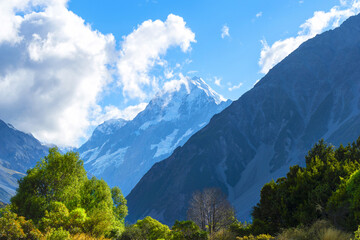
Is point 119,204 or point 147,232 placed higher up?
point 119,204

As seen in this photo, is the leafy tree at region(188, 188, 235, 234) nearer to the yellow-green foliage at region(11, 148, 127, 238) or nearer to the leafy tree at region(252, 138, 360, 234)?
the leafy tree at region(252, 138, 360, 234)

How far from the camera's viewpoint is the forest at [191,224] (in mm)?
18688

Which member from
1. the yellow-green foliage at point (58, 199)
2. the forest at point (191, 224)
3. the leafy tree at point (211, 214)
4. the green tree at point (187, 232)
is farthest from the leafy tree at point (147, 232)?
the leafy tree at point (211, 214)

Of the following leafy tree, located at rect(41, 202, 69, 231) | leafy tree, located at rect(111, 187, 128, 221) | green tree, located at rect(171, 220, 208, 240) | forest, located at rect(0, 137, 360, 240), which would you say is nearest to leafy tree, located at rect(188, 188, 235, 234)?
leafy tree, located at rect(111, 187, 128, 221)

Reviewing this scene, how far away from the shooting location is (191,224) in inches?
1374

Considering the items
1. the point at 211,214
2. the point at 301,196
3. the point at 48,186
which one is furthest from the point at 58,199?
the point at 211,214

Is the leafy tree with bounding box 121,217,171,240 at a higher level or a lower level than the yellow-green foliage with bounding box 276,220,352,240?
higher

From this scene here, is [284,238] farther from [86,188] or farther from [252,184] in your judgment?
[252,184]

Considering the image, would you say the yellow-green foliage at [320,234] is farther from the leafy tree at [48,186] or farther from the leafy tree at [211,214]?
the leafy tree at [211,214]

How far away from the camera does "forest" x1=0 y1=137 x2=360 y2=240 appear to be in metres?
18.7

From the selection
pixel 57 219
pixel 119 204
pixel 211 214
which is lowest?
pixel 57 219

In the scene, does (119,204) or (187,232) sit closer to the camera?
(187,232)

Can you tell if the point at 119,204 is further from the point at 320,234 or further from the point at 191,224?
the point at 320,234

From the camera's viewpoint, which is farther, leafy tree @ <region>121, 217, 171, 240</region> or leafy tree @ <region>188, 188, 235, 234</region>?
leafy tree @ <region>188, 188, 235, 234</region>
